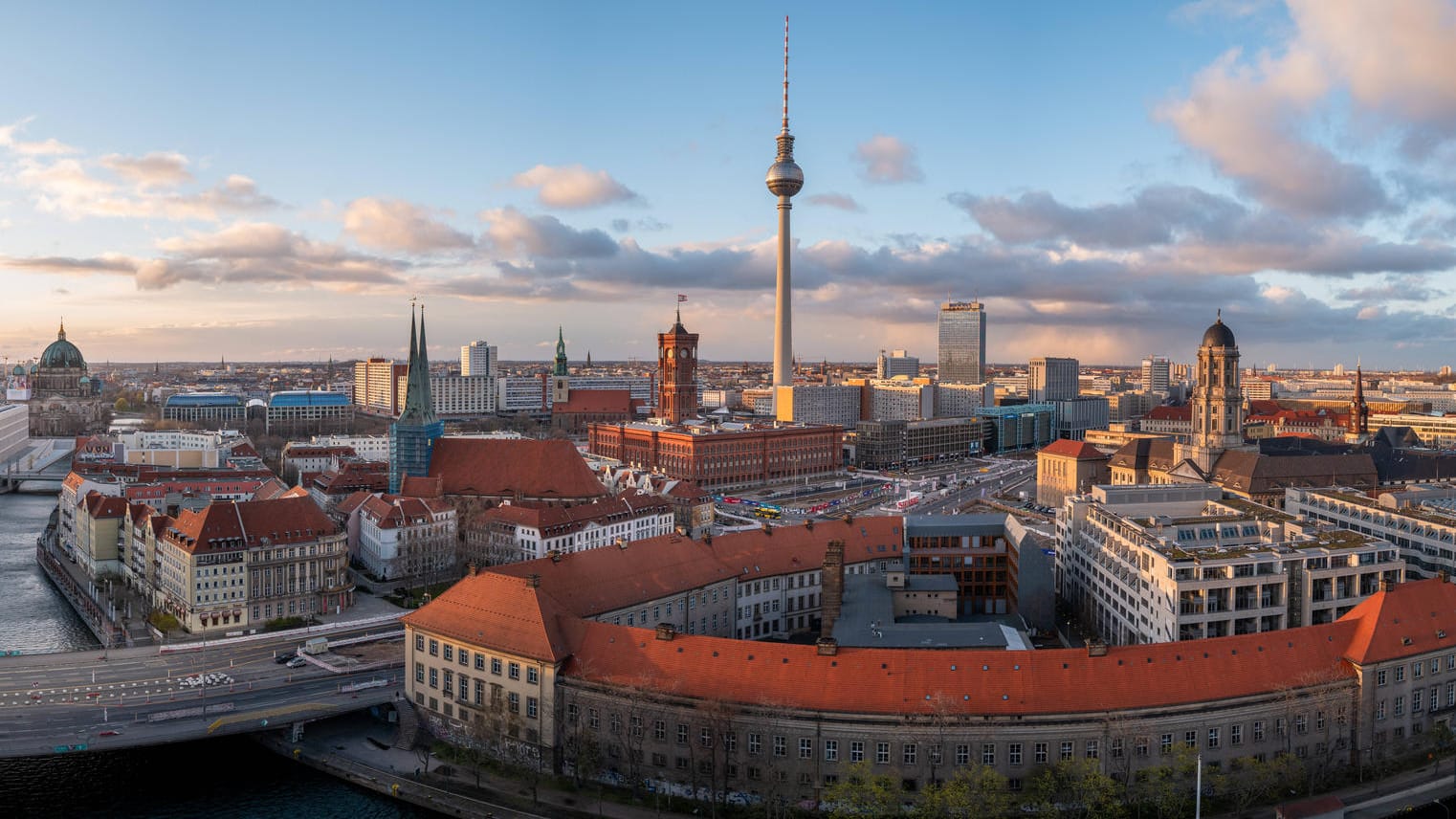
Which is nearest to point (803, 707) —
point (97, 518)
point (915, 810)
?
point (915, 810)

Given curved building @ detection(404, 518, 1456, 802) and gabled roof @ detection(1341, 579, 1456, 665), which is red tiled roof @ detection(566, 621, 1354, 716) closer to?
curved building @ detection(404, 518, 1456, 802)

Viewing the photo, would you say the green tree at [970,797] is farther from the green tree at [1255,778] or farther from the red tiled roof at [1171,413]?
the red tiled roof at [1171,413]

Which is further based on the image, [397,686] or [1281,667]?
[397,686]

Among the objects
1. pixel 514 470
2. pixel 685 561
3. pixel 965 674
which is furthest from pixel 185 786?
pixel 514 470


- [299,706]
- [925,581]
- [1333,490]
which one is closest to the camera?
[299,706]

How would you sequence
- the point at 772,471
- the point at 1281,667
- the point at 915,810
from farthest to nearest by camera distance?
1. the point at 772,471
2. the point at 1281,667
3. the point at 915,810

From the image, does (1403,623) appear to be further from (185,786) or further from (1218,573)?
(185,786)

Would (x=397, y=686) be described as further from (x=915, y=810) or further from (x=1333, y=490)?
(x=1333, y=490)
